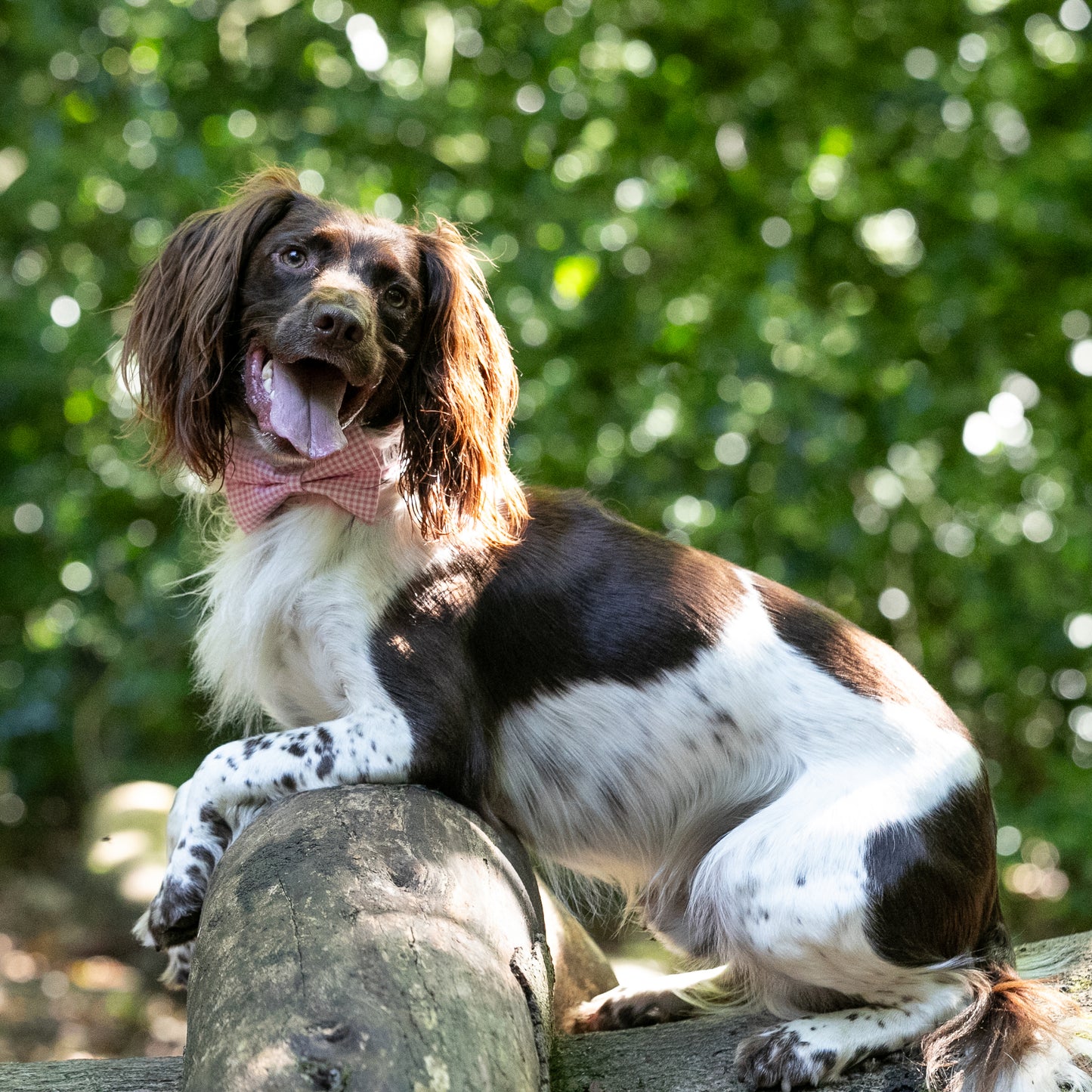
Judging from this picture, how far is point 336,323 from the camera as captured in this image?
8.70 feet

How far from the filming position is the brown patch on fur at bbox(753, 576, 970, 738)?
2891 millimetres

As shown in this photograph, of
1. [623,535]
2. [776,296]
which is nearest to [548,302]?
[776,296]

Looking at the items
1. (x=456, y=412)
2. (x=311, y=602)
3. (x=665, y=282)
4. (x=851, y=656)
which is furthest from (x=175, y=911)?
(x=665, y=282)

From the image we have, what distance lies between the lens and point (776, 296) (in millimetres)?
5438

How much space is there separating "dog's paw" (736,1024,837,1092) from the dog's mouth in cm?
163

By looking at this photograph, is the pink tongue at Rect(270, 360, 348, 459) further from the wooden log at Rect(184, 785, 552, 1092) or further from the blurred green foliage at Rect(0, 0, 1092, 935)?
the blurred green foliage at Rect(0, 0, 1092, 935)

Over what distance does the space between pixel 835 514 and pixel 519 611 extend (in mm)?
3072

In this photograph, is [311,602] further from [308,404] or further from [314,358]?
[314,358]

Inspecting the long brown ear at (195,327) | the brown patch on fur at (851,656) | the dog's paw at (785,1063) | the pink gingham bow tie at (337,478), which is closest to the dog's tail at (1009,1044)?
the dog's paw at (785,1063)

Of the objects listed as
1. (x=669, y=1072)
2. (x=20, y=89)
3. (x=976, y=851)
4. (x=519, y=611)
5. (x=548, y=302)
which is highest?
(x=20, y=89)

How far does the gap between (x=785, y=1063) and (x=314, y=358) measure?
6.06ft

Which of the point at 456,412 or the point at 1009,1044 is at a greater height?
the point at 456,412

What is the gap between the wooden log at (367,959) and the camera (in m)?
1.90

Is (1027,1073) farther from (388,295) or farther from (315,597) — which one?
(388,295)
